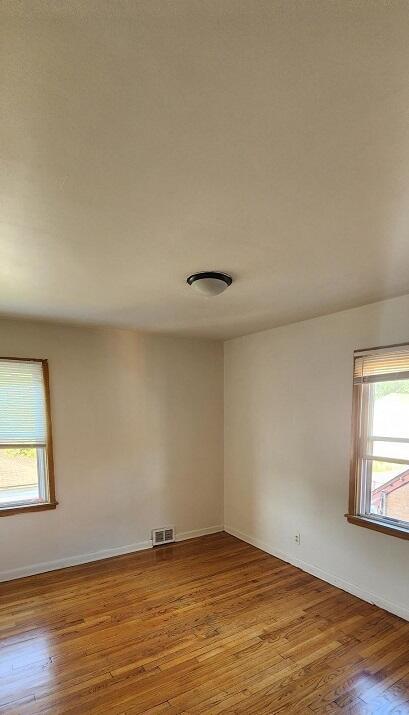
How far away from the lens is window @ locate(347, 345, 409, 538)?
2.78m

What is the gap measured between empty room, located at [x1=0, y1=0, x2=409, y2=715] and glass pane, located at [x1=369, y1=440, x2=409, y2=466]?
0.02 meters

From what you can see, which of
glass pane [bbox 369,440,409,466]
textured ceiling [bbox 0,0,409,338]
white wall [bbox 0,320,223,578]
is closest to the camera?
textured ceiling [bbox 0,0,409,338]

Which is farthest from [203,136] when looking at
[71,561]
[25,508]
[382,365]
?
[71,561]

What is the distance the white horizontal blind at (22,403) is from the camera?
133 inches

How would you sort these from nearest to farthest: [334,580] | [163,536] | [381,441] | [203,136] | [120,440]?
[203,136], [381,441], [334,580], [120,440], [163,536]

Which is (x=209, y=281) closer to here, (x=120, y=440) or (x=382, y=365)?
(x=382, y=365)

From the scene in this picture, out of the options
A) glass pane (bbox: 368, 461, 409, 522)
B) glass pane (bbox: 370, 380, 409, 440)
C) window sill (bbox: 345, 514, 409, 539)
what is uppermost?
glass pane (bbox: 370, 380, 409, 440)

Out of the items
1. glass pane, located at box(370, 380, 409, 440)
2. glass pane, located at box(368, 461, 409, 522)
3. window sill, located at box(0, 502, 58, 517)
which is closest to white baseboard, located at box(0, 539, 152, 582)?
window sill, located at box(0, 502, 58, 517)

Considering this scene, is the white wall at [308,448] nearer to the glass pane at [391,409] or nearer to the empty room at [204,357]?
the empty room at [204,357]

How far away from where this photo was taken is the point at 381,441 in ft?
9.59

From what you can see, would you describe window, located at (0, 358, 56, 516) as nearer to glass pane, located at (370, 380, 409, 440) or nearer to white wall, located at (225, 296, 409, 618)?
white wall, located at (225, 296, 409, 618)

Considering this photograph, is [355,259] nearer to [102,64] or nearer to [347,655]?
[102,64]

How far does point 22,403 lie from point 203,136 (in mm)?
3148

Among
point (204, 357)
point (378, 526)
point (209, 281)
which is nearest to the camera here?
point (209, 281)
